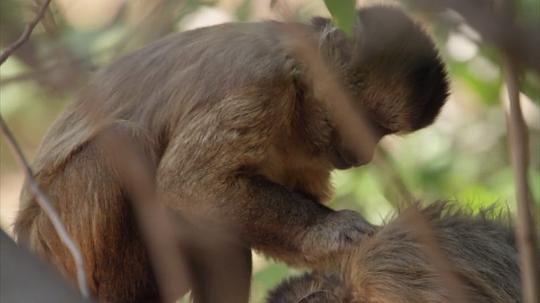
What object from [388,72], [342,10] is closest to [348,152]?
[388,72]

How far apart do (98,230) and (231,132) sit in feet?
2.13

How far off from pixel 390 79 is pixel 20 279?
2685 mm

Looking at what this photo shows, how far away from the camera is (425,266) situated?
3238mm

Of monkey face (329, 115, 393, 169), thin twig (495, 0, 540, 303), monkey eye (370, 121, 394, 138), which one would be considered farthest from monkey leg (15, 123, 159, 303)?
thin twig (495, 0, 540, 303)

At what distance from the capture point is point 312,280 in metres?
3.73

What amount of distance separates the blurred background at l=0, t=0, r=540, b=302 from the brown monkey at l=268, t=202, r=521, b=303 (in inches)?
8.1

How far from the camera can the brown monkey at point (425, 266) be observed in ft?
10.2

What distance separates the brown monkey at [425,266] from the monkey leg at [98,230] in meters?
0.67

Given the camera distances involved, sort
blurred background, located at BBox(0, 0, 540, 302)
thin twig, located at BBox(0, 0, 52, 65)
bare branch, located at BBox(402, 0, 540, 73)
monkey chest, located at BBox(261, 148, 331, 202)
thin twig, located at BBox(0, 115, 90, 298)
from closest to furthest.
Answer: bare branch, located at BBox(402, 0, 540, 73), thin twig, located at BBox(0, 115, 90, 298), thin twig, located at BBox(0, 0, 52, 65), blurred background, located at BBox(0, 0, 540, 302), monkey chest, located at BBox(261, 148, 331, 202)

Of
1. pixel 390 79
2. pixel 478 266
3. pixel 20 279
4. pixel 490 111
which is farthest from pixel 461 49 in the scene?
pixel 20 279

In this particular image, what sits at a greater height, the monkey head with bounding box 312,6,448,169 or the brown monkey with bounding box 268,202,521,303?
the monkey head with bounding box 312,6,448,169

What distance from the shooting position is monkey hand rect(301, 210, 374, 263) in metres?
3.85

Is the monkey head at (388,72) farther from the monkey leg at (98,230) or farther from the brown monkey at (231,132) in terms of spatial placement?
the monkey leg at (98,230)

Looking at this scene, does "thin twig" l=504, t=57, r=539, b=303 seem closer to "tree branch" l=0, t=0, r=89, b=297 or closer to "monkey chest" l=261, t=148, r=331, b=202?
"tree branch" l=0, t=0, r=89, b=297
